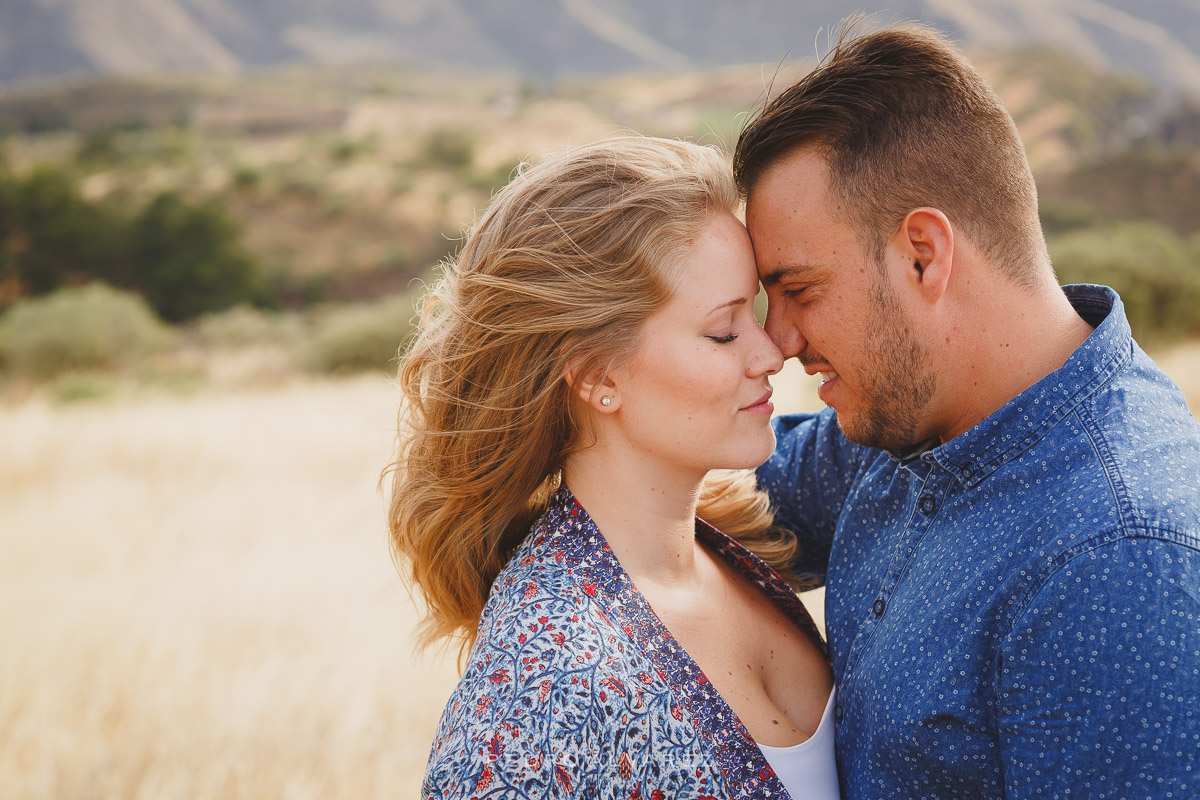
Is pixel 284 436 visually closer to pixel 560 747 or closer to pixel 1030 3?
pixel 560 747

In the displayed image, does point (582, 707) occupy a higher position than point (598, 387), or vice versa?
point (598, 387)

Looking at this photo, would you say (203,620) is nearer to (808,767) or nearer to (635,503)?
(635,503)

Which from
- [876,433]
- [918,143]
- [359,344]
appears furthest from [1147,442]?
[359,344]

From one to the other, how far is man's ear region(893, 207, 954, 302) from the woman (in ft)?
1.15

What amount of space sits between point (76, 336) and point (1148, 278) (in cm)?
2015

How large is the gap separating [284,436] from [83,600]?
4615 millimetres

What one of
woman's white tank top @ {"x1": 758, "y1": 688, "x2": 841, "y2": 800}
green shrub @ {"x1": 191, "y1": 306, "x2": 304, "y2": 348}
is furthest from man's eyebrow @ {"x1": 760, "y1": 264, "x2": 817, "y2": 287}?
green shrub @ {"x1": 191, "y1": 306, "x2": 304, "y2": 348}

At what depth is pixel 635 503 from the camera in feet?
7.43

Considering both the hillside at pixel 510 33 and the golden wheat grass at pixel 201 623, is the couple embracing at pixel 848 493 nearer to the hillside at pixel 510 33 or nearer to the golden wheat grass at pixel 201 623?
the golden wheat grass at pixel 201 623

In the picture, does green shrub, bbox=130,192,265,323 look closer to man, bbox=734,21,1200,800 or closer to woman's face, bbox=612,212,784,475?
woman's face, bbox=612,212,784,475

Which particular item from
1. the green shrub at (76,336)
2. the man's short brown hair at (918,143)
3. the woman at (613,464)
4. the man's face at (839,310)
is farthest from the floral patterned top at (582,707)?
the green shrub at (76,336)

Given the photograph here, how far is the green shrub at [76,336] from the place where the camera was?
1861cm

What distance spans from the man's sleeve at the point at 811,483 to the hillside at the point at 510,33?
73426mm

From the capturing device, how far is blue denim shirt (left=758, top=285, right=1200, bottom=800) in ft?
4.93
